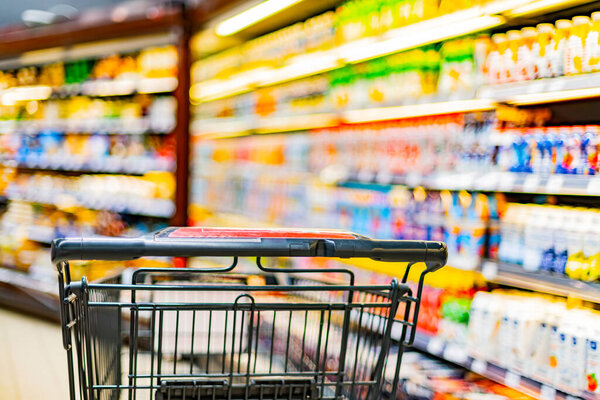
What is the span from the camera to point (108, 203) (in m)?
5.02

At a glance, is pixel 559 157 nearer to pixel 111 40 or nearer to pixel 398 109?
pixel 398 109

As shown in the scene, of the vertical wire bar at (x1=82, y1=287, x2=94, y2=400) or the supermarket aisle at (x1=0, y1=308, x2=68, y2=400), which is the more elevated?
the vertical wire bar at (x1=82, y1=287, x2=94, y2=400)

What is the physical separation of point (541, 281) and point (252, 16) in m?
2.47

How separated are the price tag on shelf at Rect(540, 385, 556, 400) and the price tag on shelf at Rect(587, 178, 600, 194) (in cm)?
68

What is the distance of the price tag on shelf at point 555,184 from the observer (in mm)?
1979

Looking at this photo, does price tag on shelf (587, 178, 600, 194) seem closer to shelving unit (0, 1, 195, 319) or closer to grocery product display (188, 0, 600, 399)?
grocery product display (188, 0, 600, 399)

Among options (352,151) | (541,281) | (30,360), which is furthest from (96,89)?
(541,281)

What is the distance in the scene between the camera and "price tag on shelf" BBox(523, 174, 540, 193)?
206 centimetres

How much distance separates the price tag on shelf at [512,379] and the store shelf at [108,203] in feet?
9.05

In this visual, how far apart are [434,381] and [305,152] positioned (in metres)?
1.69

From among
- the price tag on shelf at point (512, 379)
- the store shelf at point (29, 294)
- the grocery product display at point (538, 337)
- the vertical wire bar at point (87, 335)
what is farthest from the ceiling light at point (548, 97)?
the store shelf at point (29, 294)

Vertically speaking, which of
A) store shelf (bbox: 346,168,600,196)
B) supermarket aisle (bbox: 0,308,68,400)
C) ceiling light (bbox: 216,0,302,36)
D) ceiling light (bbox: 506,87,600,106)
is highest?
ceiling light (bbox: 216,0,302,36)

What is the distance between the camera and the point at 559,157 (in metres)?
2.07

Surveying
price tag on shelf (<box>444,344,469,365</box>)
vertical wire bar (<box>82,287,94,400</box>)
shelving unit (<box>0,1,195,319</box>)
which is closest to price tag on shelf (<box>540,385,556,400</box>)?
price tag on shelf (<box>444,344,469,365</box>)
